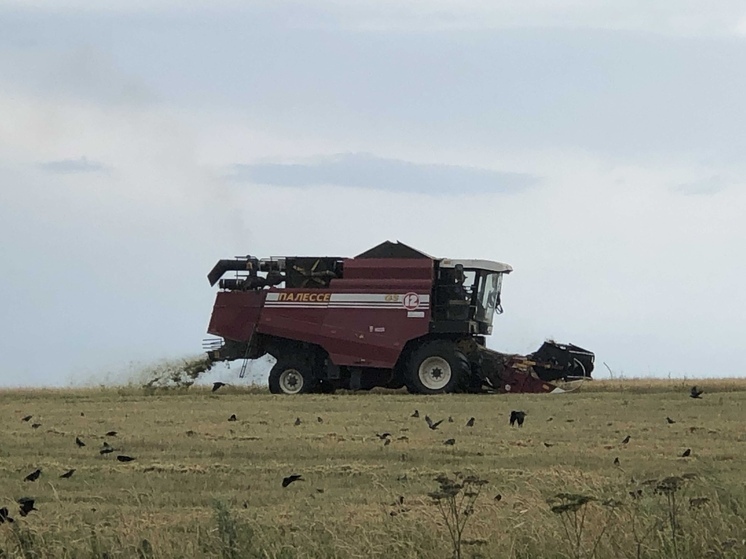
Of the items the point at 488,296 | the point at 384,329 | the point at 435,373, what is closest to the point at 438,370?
the point at 435,373

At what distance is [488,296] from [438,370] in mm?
2150

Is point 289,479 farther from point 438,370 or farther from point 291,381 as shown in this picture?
point 291,381

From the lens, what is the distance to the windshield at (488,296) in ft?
83.4

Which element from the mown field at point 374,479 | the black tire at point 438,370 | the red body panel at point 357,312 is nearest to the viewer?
the mown field at point 374,479

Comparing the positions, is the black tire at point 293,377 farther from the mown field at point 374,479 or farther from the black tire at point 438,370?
the mown field at point 374,479

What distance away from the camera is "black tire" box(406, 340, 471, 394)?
24375 mm

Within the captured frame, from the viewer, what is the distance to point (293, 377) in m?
25.6

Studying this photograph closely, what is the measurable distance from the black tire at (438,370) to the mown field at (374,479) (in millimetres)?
3049

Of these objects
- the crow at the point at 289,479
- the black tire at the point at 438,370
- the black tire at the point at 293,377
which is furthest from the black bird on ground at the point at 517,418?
the black tire at the point at 293,377

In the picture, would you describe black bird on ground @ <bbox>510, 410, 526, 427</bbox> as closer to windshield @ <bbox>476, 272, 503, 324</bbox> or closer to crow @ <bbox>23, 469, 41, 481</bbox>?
crow @ <bbox>23, 469, 41, 481</bbox>

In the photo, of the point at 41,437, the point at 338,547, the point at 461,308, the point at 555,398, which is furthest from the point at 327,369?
the point at 338,547

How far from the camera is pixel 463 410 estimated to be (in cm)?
1900

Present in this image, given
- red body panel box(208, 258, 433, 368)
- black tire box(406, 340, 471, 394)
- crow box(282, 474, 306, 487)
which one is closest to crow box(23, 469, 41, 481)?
crow box(282, 474, 306, 487)

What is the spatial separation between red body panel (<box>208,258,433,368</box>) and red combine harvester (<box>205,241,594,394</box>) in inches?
0.8
